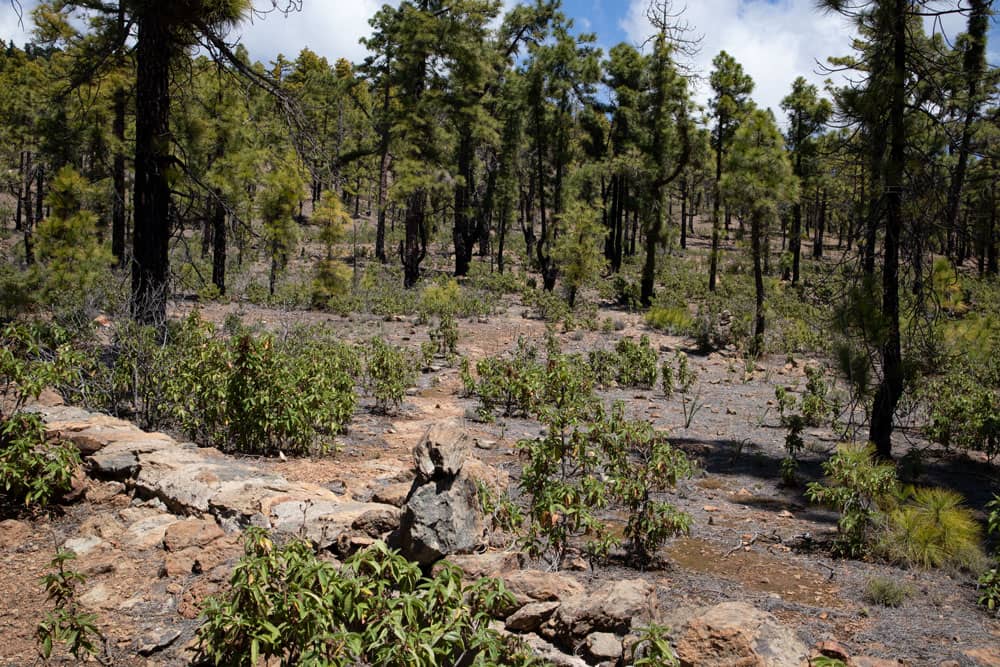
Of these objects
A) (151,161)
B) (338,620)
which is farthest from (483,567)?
(151,161)

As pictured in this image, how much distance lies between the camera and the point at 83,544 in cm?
448

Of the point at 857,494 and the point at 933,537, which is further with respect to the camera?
the point at 857,494

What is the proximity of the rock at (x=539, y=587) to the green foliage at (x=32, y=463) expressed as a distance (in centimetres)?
304

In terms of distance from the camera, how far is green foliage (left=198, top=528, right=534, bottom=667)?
2.95 metres

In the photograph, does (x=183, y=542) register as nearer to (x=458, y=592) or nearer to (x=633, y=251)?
(x=458, y=592)

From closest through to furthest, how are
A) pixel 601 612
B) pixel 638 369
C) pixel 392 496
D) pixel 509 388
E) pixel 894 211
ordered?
pixel 601 612, pixel 392 496, pixel 894 211, pixel 509 388, pixel 638 369

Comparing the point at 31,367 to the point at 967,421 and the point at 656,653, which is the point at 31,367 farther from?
the point at 967,421

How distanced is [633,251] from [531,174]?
10.6 meters

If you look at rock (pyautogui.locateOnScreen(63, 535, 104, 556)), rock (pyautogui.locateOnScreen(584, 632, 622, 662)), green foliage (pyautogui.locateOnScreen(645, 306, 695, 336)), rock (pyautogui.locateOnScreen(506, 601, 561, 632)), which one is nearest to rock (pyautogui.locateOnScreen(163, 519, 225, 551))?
rock (pyautogui.locateOnScreen(63, 535, 104, 556))

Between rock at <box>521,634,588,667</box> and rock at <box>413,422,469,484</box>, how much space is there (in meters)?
1.16

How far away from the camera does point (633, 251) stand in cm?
4256

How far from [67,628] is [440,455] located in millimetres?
2075

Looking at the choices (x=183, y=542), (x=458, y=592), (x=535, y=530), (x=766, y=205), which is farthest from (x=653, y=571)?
(x=766, y=205)

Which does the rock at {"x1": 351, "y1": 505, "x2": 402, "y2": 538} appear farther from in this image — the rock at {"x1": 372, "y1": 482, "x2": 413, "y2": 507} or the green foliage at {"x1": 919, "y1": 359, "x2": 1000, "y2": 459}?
the green foliage at {"x1": 919, "y1": 359, "x2": 1000, "y2": 459}
